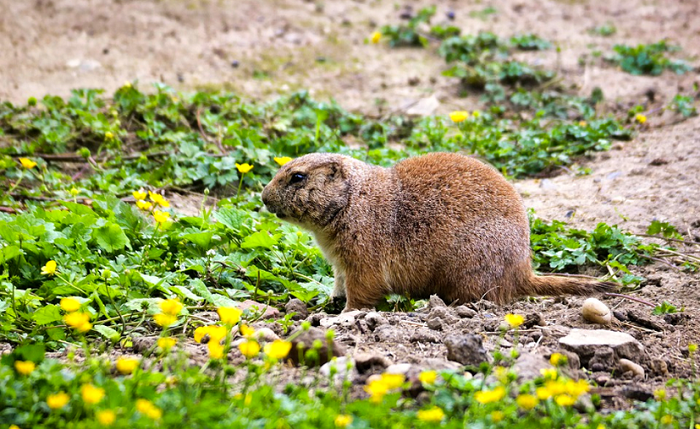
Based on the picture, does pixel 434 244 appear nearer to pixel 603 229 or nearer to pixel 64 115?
pixel 603 229

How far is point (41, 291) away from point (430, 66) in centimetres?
655

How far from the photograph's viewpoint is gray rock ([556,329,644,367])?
3.73 metres

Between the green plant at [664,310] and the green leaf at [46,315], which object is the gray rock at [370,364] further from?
the green plant at [664,310]

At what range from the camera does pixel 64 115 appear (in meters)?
7.36

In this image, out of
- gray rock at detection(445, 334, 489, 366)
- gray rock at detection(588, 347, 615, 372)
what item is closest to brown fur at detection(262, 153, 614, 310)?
gray rock at detection(588, 347, 615, 372)

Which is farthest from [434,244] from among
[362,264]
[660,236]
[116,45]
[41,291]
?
[116,45]

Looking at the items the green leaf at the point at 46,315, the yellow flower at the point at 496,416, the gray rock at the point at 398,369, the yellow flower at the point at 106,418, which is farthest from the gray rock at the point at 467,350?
the green leaf at the point at 46,315

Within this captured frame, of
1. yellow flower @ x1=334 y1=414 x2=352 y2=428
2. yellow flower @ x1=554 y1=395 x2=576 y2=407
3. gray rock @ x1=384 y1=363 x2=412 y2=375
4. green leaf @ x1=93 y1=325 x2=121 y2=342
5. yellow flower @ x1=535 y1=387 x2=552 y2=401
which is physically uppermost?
yellow flower @ x1=334 y1=414 x2=352 y2=428

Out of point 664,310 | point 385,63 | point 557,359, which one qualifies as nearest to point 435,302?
point 664,310

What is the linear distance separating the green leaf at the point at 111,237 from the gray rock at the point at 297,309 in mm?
1134

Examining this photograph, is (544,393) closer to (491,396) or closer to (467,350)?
(491,396)

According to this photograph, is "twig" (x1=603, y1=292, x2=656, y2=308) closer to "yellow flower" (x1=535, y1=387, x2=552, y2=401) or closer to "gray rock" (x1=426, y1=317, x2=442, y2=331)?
"gray rock" (x1=426, y1=317, x2=442, y2=331)

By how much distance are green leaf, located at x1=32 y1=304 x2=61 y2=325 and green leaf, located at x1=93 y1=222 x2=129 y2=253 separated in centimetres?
86

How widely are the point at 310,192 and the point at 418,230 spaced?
762 millimetres
